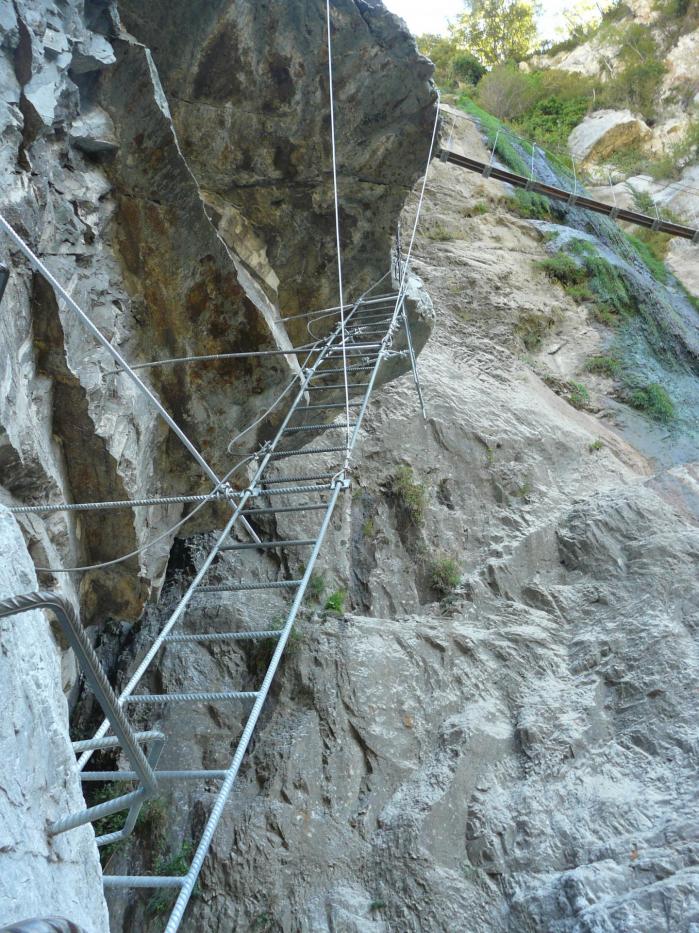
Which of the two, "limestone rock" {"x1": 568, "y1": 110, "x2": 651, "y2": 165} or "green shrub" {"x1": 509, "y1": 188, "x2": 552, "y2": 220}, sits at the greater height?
"limestone rock" {"x1": 568, "y1": 110, "x2": 651, "y2": 165}

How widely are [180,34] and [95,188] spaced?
1728 mm

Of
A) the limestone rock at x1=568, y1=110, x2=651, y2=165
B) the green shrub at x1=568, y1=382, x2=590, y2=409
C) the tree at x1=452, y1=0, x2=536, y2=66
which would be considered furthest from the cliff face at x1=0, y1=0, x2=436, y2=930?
the tree at x1=452, y1=0, x2=536, y2=66

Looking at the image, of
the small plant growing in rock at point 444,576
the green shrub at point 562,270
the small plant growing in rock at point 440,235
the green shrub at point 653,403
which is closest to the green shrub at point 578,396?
the green shrub at point 653,403

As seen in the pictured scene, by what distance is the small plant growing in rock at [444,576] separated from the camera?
7.06 metres

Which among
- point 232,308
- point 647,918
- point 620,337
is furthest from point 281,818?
point 620,337

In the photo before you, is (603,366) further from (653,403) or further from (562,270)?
(562,270)

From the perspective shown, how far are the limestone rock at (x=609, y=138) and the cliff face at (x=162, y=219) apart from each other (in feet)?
51.6

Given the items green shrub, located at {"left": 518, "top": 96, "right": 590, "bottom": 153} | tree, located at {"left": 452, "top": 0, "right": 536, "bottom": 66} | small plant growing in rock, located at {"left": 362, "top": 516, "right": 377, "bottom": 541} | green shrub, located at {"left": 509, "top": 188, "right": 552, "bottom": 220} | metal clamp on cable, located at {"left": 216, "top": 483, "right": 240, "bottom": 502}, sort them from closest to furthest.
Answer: metal clamp on cable, located at {"left": 216, "top": 483, "right": 240, "bottom": 502} < small plant growing in rock, located at {"left": 362, "top": 516, "right": 377, "bottom": 541} < green shrub, located at {"left": 509, "top": 188, "right": 552, "bottom": 220} < green shrub, located at {"left": 518, "top": 96, "right": 590, "bottom": 153} < tree, located at {"left": 452, "top": 0, "right": 536, "bottom": 66}

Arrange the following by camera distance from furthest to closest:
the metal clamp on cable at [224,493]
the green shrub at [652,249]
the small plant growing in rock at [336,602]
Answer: the green shrub at [652,249], the small plant growing in rock at [336,602], the metal clamp on cable at [224,493]

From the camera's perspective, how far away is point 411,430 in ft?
28.5

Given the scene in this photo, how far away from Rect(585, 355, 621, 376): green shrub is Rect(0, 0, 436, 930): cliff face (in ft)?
19.6

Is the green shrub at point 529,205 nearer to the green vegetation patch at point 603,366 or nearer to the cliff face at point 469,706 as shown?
the green vegetation patch at point 603,366

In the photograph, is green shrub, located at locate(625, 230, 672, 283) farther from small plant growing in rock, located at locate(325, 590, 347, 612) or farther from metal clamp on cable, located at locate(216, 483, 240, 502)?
metal clamp on cable, located at locate(216, 483, 240, 502)

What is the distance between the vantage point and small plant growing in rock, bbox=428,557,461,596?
7059mm
